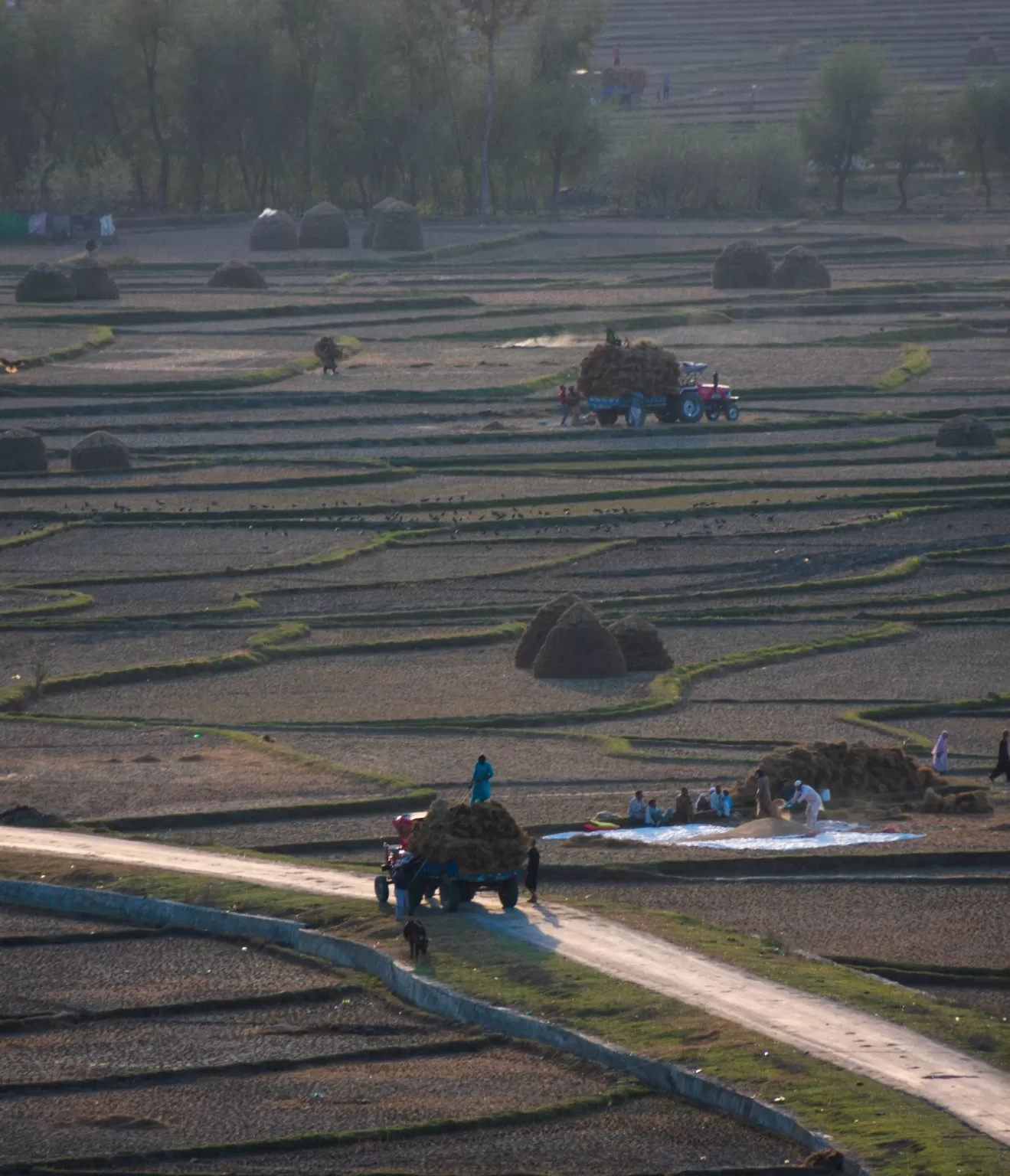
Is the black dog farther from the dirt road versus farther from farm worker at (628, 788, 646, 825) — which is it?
farm worker at (628, 788, 646, 825)

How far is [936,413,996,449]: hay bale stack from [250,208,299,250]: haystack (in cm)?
6677

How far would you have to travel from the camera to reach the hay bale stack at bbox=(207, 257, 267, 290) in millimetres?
106562

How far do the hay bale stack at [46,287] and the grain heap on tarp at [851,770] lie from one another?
76488mm

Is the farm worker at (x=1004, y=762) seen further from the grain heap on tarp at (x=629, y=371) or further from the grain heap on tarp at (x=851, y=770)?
the grain heap on tarp at (x=629, y=371)

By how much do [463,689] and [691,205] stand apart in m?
112

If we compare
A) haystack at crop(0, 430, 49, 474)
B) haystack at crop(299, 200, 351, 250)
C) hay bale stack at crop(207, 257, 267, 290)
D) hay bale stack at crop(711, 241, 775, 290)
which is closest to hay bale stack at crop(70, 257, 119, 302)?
hay bale stack at crop(207, 257, 267, 290)

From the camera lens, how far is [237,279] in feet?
350

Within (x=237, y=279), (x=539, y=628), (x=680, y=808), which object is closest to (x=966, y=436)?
(x=539, y=628)

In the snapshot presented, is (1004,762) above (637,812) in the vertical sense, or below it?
below

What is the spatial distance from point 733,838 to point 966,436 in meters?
38.8

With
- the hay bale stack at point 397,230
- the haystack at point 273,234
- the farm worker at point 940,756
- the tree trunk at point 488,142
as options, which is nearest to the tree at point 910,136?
the tree trunk at point 488,142

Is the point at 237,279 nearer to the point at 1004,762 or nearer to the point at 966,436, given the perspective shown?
the point at 966,436

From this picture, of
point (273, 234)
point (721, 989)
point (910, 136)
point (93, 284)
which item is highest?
point (910, 136)

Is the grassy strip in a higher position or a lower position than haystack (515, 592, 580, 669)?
higher
